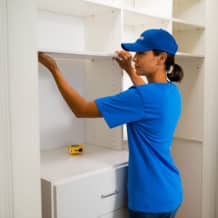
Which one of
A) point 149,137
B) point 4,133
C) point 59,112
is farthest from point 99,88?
point 4,133

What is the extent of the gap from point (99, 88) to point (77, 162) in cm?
58

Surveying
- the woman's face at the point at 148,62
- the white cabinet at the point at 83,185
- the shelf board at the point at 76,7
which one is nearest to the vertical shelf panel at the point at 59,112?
the white cabinet at the point at 83,185

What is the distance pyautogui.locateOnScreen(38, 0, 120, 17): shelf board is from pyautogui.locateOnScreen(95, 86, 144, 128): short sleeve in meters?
0.53

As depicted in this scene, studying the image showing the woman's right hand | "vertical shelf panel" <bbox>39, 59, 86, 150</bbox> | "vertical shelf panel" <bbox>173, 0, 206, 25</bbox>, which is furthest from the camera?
"vertical shelf panel" <bbox>173, 0, 206, 25</bbox>

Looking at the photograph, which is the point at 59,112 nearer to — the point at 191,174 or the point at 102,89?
the point at 102,89

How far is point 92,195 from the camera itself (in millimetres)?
1558

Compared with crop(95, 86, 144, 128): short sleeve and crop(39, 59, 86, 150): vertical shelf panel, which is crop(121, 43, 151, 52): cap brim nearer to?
crop(95, 86, 144, 128): short sleeve

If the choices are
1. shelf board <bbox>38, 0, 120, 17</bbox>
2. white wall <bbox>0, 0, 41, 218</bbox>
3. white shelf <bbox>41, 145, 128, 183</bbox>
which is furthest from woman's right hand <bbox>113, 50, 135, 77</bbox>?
white wall <bbox>0, 0, 41, 218</bbox>

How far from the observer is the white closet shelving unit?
1595 mm

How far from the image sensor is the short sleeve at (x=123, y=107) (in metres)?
1.46

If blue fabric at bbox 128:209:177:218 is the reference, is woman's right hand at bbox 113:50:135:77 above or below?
above

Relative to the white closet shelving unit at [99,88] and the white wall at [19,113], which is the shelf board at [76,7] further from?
the white wall at [19,113]

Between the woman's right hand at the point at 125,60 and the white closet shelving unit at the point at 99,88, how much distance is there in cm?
8

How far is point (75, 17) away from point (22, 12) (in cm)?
92
